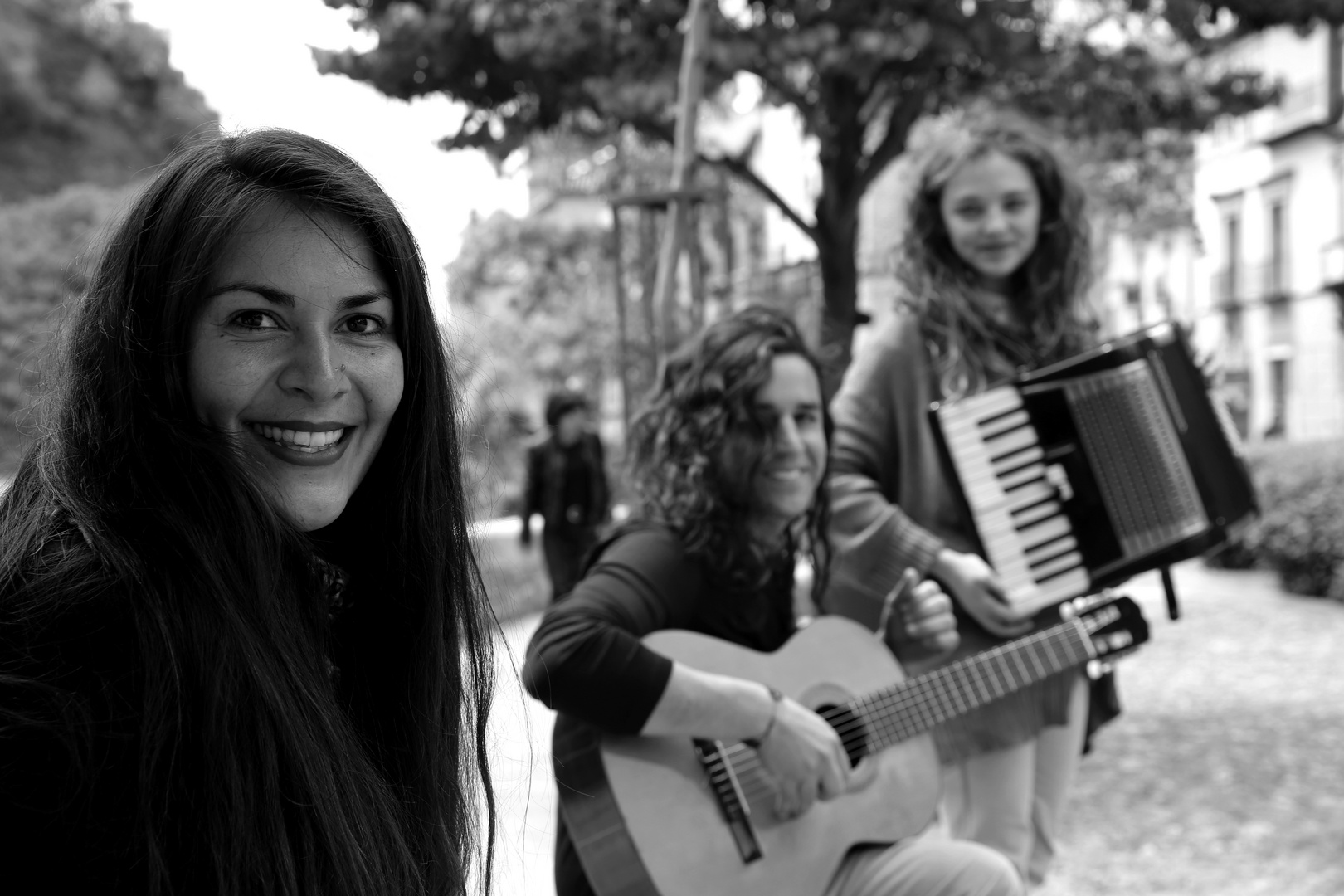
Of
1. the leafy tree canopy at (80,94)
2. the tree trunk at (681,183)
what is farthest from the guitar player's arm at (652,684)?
the leafy tree canopy at (80,94)

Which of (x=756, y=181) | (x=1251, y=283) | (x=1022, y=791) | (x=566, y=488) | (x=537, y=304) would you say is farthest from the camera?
(x=1251, y=283)

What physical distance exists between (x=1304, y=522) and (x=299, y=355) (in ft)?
40.2

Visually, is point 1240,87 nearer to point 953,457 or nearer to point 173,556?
point 953,457

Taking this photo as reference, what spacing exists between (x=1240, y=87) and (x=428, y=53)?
496 cm

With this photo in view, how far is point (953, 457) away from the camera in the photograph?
8.69ft

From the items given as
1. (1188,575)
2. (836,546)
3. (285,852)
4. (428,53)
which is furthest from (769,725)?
(1188,575)

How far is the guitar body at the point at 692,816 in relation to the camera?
2197 mm

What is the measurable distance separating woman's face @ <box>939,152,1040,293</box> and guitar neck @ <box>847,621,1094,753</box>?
2.76ft

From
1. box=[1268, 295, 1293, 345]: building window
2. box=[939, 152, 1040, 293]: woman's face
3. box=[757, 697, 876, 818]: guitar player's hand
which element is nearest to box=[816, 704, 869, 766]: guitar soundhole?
box=[757, 697, 876, 818]: guitar player's hand

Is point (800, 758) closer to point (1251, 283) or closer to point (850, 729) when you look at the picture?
point (850, 729)

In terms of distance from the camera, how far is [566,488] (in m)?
8.53

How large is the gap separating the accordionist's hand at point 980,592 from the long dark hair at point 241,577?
1326 millimetres

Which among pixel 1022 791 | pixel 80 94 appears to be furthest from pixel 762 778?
pixel 80 94

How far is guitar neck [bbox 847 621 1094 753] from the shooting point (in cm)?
246
